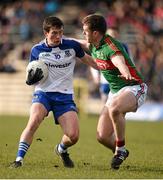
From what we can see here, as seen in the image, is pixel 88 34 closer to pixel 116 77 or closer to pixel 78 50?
pixel 78 50

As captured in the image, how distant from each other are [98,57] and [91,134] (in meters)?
7.96

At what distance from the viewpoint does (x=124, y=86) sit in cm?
992

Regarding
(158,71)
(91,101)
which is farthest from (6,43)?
(158,71)

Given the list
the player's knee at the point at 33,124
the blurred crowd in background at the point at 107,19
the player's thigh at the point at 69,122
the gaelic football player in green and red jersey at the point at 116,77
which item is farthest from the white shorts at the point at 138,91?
the blurred crowd in background at the point at 107,19

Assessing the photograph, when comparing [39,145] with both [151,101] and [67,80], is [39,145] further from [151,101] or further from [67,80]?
[151,101]

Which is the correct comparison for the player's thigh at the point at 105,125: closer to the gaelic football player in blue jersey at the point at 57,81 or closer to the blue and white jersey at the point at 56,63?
the gaelic football player in blue jersey at the point at 57,81

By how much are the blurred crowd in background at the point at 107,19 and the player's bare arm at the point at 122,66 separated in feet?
53.3

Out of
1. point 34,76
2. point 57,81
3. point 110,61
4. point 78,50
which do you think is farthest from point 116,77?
point 34,76

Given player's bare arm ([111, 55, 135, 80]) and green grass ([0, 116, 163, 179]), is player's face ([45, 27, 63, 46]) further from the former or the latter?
green grass ([0, 116, 163, 179])

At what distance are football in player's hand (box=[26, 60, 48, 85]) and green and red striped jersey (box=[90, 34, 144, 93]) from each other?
715 millimetres

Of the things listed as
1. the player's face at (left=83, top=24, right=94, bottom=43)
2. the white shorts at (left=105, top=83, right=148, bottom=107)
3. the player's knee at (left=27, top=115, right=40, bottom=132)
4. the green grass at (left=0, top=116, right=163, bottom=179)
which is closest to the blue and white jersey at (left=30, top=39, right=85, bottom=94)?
the player's face at (left=83, top=24, right=94, bottom=43)

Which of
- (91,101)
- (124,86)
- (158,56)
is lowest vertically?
(91,101)

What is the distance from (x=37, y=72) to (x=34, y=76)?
0.08 metres

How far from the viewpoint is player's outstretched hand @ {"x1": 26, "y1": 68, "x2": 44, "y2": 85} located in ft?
32.0
